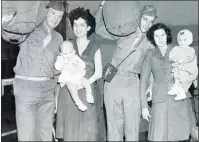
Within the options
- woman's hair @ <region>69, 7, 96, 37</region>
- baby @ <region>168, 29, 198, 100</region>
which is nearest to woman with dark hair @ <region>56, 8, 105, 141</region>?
woman's hair @ <region>69, 7, 96, 37</region>

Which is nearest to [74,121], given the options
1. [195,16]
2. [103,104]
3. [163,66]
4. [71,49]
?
[103,104]

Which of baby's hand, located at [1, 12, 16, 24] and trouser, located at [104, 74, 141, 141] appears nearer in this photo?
baby's hand, located at [1, 12, 16, 24]

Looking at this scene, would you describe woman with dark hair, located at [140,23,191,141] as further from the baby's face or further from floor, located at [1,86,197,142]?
floor, located at [1,86,197,142]

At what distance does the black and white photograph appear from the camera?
114cm

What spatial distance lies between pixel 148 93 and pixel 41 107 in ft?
1.30

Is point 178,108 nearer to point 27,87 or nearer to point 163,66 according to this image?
point 163,66

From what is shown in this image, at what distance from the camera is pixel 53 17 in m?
1.13

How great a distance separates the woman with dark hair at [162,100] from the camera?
3.92 feet

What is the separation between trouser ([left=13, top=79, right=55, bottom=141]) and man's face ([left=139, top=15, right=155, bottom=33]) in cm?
37

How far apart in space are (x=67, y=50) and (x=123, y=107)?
0.96 feet

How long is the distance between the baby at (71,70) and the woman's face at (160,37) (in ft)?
0.90

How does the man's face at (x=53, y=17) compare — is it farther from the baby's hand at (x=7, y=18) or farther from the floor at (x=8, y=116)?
the floor at (x=8, y=116)

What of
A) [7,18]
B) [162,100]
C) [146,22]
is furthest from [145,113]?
[7,18]

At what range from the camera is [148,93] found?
49.3 inches
